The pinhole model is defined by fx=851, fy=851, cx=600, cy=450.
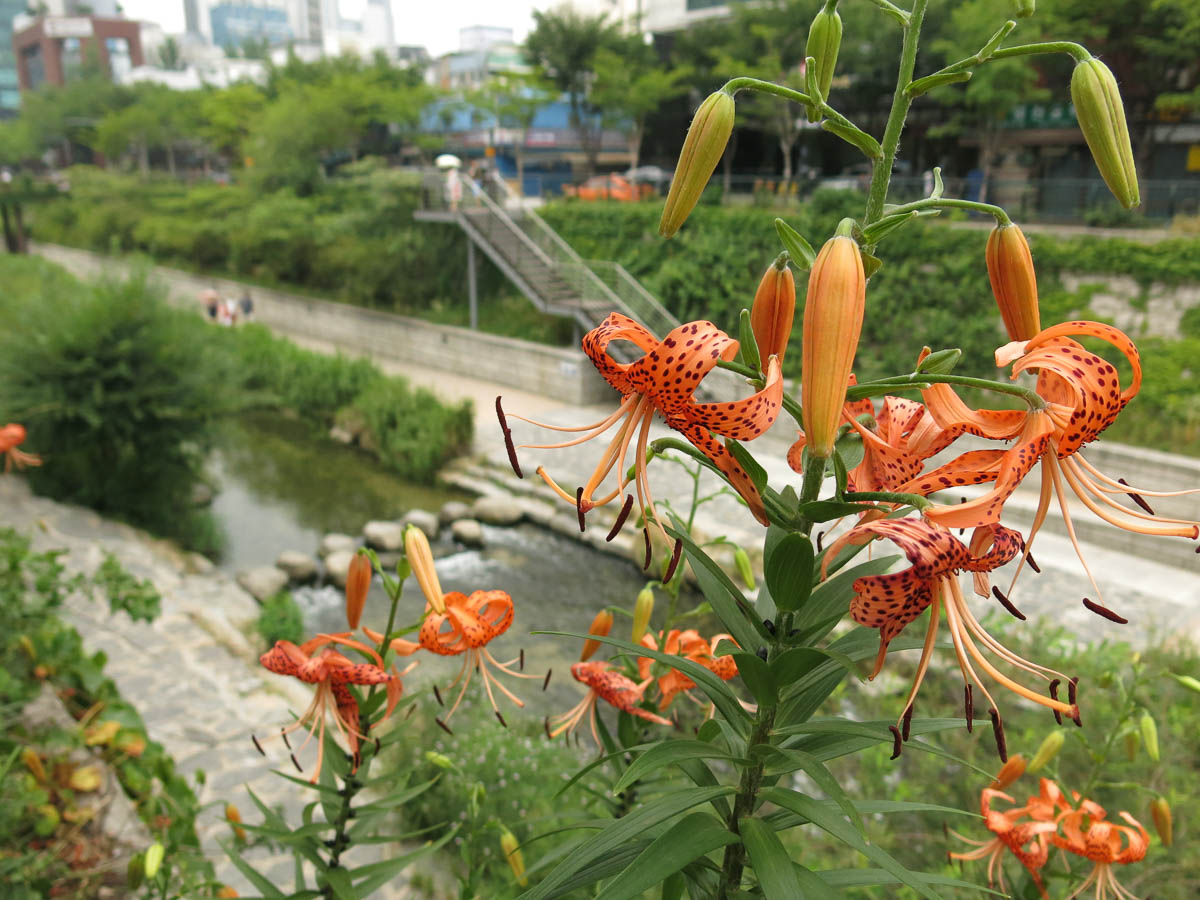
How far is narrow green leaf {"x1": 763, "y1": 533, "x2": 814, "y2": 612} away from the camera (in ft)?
2.09

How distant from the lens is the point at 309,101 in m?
16.1

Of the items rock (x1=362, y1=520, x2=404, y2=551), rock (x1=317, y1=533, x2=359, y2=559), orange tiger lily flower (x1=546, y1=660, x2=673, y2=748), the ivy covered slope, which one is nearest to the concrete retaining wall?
the ivy covered slope

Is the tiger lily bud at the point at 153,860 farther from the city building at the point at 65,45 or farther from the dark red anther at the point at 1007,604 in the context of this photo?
the city building at the point at 65,45

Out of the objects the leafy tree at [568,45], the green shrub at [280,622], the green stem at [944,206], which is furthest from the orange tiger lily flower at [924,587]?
the leafy tree at [568,45]

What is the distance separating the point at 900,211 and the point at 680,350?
19 centimetres

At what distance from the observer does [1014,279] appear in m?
0.67

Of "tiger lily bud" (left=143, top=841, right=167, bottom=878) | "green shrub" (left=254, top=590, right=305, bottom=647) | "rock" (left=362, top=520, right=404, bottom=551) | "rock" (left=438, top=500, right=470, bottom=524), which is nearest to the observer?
"tiger lily bud" (left=143, top=841, right=167, bottom=878)

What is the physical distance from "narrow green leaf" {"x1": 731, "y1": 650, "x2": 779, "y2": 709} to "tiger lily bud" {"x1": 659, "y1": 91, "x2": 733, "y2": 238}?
359mm

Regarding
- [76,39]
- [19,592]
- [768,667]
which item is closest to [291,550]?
[19,592]

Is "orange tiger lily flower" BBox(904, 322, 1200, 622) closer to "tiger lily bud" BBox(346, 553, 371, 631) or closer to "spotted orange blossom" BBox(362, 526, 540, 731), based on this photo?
"spotted orange blossom" BBox(362, 526, 540, 731)

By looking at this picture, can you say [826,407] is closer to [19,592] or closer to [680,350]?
[680,350]

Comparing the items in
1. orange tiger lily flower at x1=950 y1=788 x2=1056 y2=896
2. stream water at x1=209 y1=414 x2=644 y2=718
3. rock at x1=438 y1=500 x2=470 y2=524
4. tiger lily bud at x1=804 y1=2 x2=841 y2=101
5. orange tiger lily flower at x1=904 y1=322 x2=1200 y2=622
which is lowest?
stream water at x1=209 y1=414 x2=644 y2=718

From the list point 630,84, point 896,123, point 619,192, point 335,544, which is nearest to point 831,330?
point 896,123

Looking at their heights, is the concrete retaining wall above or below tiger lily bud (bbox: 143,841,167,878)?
below
